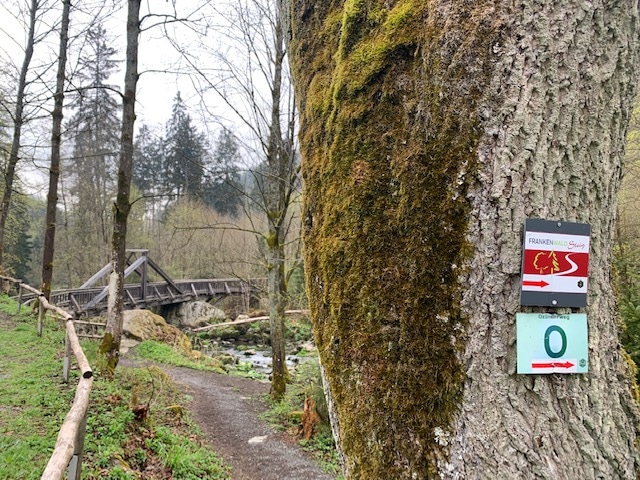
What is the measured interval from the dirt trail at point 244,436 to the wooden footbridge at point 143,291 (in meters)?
2.91

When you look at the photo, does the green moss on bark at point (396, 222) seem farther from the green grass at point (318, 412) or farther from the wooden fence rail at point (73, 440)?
the green grass at point (318, 412)

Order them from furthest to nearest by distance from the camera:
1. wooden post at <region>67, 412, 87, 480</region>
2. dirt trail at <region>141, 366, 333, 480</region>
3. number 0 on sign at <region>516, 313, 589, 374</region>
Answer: dirt trail at <region>141, 366, 333, 480</region> → wooden post at <region>67, 412, 87, 480</region> → number 0 on sign at <region>516, 313, 589, 374</region>

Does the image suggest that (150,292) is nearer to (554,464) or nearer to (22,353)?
(22,353)

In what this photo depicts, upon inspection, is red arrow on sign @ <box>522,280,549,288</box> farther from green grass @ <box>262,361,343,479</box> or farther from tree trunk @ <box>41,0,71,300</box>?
tree trunk @ <box>41,0,71,300</box>

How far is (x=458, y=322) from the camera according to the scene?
108 centimetres

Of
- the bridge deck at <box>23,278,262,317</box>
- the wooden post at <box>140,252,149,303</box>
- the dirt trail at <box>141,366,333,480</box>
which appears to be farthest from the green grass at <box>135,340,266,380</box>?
the wooden post at <box>140,252,149,303</box>

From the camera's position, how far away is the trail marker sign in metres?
1.06

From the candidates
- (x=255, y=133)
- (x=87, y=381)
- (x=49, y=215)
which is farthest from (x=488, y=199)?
(x=49, y=215)

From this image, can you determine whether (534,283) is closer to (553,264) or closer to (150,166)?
(553,264)

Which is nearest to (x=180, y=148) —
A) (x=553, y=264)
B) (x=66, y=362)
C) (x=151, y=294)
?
(x=151, y=294)

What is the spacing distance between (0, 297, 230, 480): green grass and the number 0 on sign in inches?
155

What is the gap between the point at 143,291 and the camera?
20578mm

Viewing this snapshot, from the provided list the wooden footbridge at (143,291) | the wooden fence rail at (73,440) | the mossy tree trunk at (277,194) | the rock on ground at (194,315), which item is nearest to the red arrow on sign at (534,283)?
the wooden fence rail at (73,440)

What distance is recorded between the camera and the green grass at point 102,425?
3.89m
